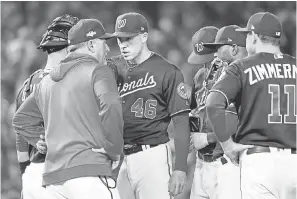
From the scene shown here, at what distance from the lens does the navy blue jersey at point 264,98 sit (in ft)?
13.0

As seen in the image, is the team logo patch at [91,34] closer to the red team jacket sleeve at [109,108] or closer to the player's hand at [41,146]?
the red team jacket sleeve at [109,108]

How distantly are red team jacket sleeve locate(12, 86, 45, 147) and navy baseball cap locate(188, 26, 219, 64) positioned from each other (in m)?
1.59

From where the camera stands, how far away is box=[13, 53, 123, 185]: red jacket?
379cm

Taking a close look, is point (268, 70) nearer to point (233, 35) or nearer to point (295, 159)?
point (295, 159)

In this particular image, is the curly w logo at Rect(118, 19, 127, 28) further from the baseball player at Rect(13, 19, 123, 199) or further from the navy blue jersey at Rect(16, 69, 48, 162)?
the baseball player at Rect(13, 19, 123, 199)

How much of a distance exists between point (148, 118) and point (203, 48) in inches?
44.7

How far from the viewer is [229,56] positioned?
206 inches

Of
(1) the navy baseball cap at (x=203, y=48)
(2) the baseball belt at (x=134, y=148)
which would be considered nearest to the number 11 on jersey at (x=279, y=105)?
(2) the baseball belt at (x=134, y=148)

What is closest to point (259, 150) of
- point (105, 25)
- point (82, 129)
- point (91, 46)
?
point (82, 129)

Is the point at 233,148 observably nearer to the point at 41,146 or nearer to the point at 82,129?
the point at 82,129

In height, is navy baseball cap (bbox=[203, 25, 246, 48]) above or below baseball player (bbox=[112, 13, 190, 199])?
above

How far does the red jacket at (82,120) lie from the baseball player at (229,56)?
1350 millimetres

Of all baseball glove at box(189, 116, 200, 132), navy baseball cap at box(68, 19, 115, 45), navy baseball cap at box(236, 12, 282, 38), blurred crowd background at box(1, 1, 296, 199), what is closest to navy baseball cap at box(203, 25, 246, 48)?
baseball glove at box(189, 116, 200, 132)

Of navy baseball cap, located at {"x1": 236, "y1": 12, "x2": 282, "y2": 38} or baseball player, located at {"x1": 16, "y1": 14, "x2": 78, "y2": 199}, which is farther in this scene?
baseball player, located at {"x1": 16, "y1": 14, "x2": 78, "y2": 199}
